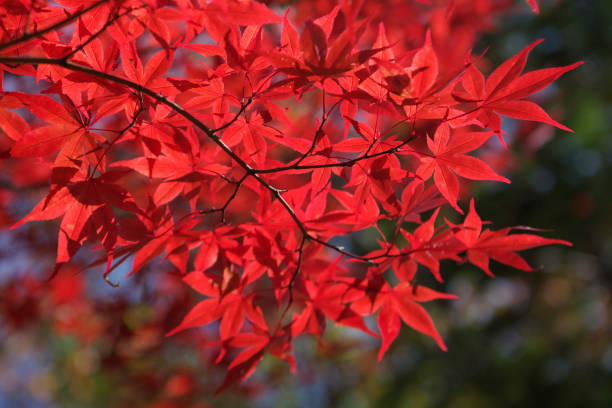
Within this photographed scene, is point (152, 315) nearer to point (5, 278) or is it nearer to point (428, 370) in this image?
point (5, 278)

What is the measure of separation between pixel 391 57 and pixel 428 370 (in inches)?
146

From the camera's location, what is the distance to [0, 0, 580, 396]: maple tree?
56 centimetres

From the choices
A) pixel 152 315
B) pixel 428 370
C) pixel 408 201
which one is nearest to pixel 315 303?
pixel 408 201

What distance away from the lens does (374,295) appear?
812 millimetres

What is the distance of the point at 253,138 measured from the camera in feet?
2.38

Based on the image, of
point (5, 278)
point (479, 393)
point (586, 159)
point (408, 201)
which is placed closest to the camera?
point (408, 201)

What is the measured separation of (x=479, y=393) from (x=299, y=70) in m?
3.72

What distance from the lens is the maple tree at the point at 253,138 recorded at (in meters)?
0.56

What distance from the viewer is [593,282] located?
162 inches

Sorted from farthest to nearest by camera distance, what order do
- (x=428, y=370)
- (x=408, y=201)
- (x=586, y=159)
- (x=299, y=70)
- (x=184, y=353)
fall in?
(x=184, y=353), (x=586, y=159), (x=428, y=370), (x=408, y=201), (x=299, y=70)

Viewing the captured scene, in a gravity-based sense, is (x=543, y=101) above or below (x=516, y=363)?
above

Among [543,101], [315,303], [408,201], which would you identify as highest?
[408,201]

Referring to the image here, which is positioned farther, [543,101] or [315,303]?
[543,101]

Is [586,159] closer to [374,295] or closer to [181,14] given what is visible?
[374,295]
